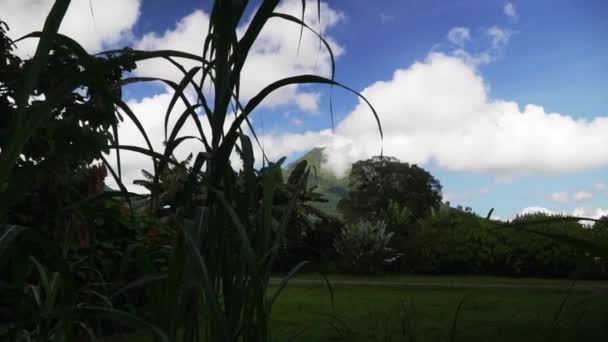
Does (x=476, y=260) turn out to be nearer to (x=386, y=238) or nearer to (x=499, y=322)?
(x=386, y=238)

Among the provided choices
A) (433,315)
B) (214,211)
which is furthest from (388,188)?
(214,211)

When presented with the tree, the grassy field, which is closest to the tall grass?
the grassy field

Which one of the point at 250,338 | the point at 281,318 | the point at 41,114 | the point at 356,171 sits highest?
the point at 356,171

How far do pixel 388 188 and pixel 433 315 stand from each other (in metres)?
20.5

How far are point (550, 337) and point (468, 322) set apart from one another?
941 mm

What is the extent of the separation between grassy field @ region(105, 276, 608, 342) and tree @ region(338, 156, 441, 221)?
17.4m

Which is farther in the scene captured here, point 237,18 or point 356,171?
point 356,171

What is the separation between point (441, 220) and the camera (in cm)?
1012

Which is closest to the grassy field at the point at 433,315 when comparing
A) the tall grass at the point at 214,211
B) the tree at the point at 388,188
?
the tall grass at the point at 214,211

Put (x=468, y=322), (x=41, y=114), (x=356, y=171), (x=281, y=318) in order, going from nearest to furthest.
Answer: (x=41, y=114), (x=468, y=322), (x=281, y=318), (x=356, y=171)

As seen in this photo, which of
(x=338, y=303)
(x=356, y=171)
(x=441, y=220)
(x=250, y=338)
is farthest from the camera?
(x=356, y=171)

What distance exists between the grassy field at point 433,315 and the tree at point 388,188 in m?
17.4

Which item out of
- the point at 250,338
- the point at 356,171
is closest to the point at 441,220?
the point at 250,338

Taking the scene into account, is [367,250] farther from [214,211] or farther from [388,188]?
[388,188]
